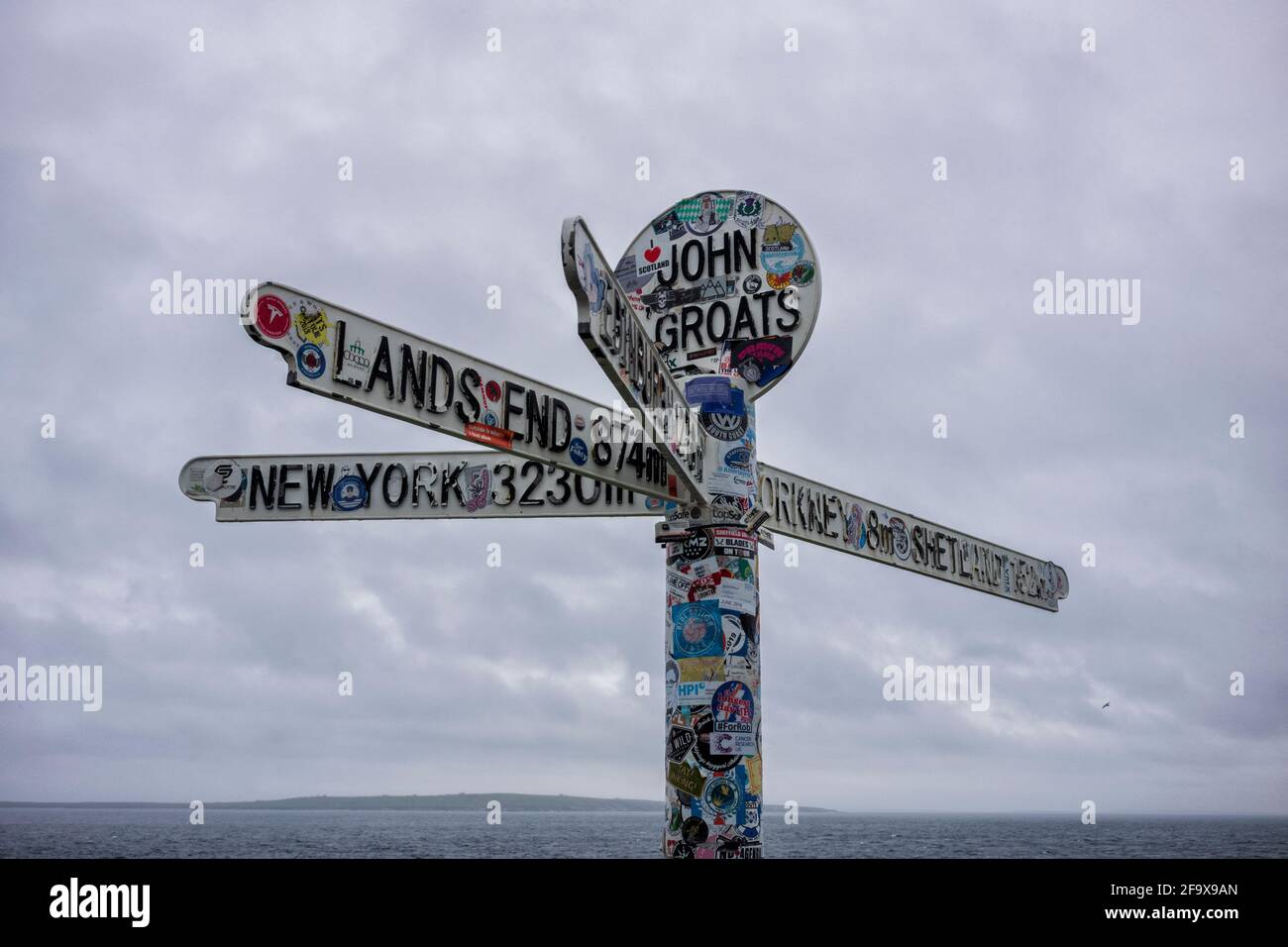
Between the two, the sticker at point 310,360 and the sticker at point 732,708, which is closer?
the sticker at point 310,360

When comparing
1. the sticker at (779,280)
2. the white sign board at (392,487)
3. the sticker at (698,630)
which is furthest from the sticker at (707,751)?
the sticker at (779,280)

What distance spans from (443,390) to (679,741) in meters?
5.30

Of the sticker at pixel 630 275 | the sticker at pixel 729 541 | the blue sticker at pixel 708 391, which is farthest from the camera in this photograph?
the sticker at pixel 630 275

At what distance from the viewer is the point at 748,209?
50.9 feet

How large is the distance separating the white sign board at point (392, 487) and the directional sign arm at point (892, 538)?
221 centimetres

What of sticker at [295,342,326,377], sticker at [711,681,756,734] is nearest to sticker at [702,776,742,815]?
sticker at [711,681,756,734]

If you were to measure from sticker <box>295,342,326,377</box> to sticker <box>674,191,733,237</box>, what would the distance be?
6726 millimetres

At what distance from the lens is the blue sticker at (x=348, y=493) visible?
14859 millimetres

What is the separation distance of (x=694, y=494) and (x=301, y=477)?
17.0 ft

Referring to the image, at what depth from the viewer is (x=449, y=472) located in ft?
49.4

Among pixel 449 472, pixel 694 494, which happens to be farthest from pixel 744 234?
pixel 449 472

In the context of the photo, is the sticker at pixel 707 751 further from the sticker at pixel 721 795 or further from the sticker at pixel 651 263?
the sticker at pixel 651 263

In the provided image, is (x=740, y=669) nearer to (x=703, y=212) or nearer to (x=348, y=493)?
(x=348, y=493)
